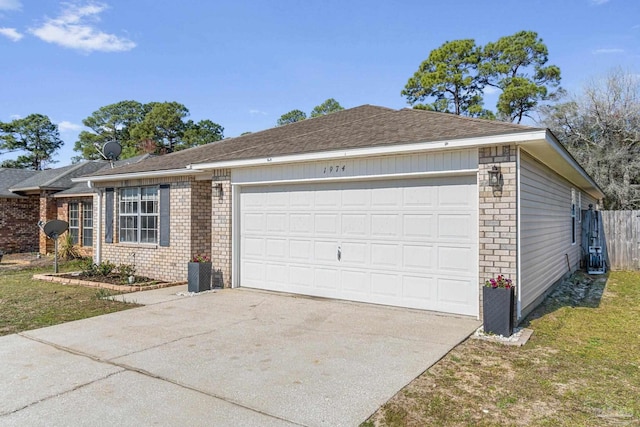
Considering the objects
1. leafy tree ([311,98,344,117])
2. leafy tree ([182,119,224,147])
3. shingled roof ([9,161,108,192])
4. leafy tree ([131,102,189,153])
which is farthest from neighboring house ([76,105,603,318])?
leafy tree ([131,102,189,153])

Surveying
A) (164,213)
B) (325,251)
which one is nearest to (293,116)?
(164,213)

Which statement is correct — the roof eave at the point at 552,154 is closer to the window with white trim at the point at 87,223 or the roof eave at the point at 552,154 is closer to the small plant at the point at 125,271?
the small plant at the point at 125,271

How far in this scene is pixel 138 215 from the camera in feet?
35.5

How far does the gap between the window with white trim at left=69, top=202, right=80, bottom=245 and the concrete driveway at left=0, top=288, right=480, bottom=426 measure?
1072 cm

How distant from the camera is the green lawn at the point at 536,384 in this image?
10.6ft

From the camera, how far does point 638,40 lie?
19156 mm

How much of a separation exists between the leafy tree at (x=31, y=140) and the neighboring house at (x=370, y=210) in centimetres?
4080

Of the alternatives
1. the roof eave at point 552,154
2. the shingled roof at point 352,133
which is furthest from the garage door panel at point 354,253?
the roof eave at point 552,154

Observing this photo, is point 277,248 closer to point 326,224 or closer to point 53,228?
point 326,224

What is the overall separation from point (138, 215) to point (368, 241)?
6.71 metres

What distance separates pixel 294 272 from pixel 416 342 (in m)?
3.59

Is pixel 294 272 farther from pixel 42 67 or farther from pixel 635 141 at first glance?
pixel 635 141

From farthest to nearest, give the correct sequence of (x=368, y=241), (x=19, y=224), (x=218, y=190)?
(x=19, y=224)
(x=218, y=190)
(x=368, y=241)

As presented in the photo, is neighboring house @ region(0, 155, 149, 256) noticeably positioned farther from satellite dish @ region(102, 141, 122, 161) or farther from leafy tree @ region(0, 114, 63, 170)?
leafy tree @ region(0, 114, 63, 170)
